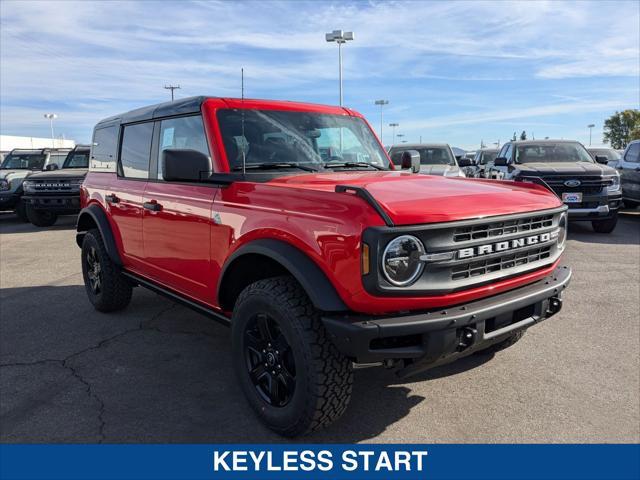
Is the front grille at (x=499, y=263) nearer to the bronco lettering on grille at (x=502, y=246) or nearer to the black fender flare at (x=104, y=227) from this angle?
the bronco lettering on grille at (x=502, y=246)

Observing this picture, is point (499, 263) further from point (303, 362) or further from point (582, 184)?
point (582, 184)

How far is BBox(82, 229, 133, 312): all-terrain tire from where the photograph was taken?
194 inches

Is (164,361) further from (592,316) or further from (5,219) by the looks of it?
(5,219)

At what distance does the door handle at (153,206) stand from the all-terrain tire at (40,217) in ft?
29.6

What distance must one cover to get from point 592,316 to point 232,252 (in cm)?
363

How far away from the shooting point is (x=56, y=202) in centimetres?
1158

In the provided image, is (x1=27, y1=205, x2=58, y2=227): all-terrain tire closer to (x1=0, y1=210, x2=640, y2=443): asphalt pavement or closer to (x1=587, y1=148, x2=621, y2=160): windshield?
(x1=0, y1=210, x2=640, y2=443): asphalt pavement

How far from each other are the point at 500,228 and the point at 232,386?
6.71ft

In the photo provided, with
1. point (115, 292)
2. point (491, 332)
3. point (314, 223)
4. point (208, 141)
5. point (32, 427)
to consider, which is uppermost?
point (208, 141)

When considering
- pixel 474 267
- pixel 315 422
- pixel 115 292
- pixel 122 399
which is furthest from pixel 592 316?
pixel 115 292

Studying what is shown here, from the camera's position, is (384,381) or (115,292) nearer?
(384,381)

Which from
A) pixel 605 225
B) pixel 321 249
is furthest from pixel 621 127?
pixel 321 249

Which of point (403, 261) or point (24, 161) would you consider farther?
point (24, 161)

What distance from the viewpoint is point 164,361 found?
13.1ft
